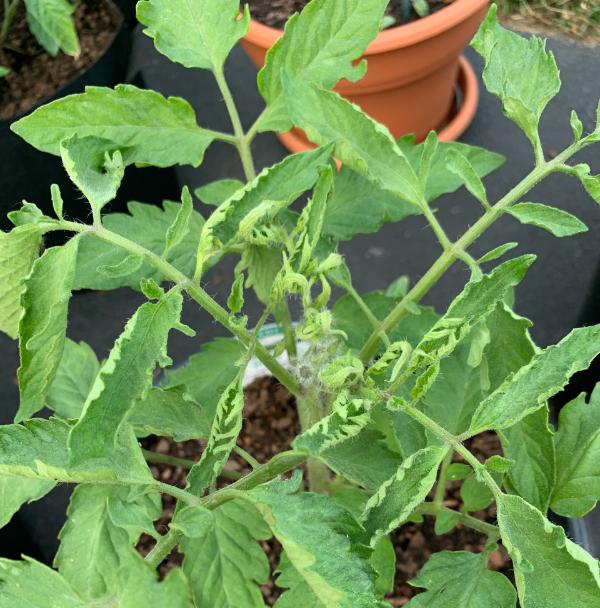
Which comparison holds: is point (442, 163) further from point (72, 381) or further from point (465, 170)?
point (72, 381)

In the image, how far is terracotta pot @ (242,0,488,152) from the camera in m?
1.21

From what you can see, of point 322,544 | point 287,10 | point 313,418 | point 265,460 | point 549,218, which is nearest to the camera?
point 322,544

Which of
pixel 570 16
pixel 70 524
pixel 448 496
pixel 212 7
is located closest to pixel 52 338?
pixel 70 524

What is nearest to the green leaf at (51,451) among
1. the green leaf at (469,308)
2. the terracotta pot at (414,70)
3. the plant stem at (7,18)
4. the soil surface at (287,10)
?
the green leaf at (469,308)

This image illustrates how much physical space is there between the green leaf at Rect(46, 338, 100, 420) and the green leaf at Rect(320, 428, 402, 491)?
30 cm

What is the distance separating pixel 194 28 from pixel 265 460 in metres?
0.61

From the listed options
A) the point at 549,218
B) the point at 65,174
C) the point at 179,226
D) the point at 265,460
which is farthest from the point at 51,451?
the point at 65,174

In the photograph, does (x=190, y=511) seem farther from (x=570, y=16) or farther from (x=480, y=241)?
(x=570, y=16)

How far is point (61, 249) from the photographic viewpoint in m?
0.54

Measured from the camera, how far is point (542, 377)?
1.64ft

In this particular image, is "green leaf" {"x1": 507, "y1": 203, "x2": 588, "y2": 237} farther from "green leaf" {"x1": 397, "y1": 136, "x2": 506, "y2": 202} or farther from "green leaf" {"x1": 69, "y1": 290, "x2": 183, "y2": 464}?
"green leaf" {"x1": 69, "y1": 290, "x2": 183, "y2": 464}

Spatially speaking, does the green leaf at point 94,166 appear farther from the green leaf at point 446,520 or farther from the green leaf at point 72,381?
the green leaf at point 446,520

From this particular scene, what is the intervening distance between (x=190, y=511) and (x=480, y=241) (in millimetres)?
1064

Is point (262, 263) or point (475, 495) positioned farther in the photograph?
point (475, 495)
